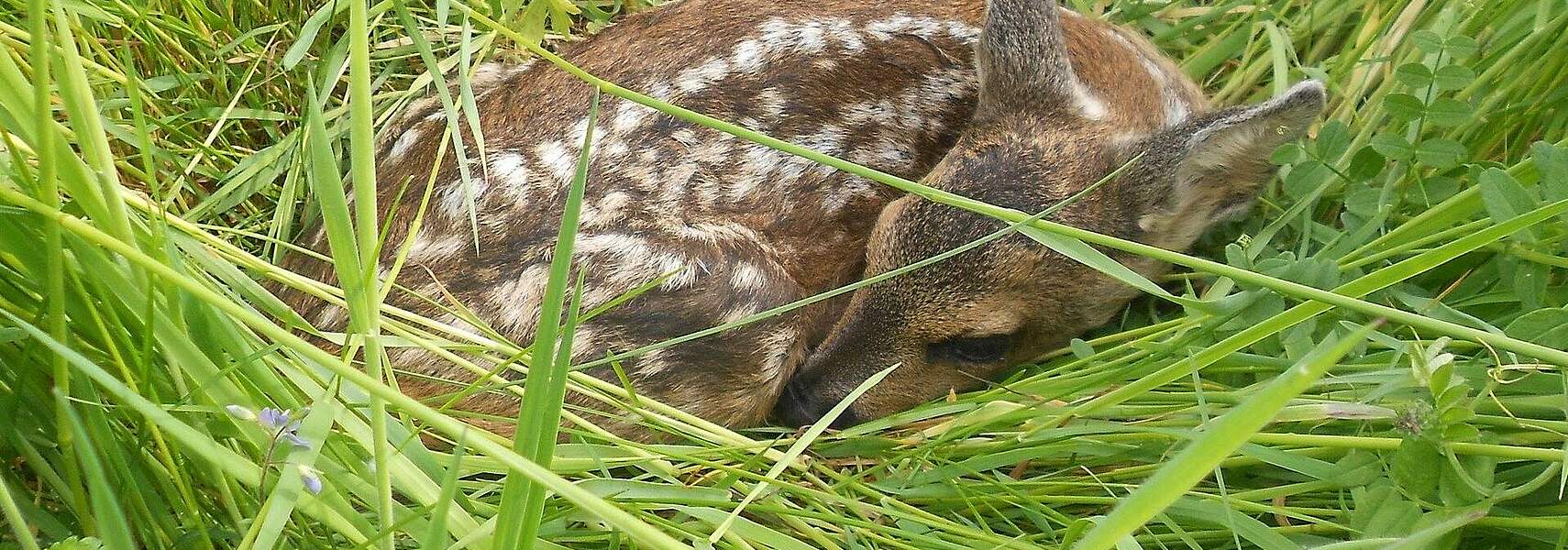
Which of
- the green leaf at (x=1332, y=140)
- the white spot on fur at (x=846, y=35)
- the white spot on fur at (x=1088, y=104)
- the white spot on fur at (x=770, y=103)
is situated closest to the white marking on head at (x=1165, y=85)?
the white spot on fur at (x=1088, y=104)

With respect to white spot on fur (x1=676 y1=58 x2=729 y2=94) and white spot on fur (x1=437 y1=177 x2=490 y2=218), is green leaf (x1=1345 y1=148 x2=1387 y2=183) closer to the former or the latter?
white spot on fur (x1=676 y1=58 x2=729 y2=94)

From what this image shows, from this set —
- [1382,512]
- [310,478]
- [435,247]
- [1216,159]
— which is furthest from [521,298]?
[1382,512]

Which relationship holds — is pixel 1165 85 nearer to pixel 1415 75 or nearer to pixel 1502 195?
pixel 1415 75

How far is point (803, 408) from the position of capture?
228 centimetres

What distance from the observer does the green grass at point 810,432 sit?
3.58ft

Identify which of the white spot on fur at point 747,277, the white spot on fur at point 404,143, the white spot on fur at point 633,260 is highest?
the white spot on fur at point 404,143

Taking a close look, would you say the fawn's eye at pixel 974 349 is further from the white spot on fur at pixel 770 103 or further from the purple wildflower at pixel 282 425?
the purple wildflower at pixel 282 425

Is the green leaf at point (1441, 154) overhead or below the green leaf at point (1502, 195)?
below

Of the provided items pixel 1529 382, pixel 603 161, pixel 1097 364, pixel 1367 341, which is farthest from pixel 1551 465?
pixel 603 161

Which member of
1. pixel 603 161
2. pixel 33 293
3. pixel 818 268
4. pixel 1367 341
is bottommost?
pixel 818 268

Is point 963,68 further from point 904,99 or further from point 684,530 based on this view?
point 684,530

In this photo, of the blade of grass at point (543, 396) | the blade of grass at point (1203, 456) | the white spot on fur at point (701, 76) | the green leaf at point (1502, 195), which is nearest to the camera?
the blade of grass at point (1203, 456)

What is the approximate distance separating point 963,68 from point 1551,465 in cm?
148

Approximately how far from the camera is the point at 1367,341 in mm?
1733
